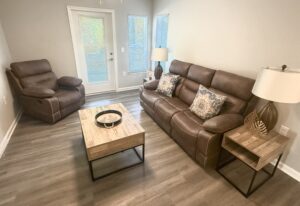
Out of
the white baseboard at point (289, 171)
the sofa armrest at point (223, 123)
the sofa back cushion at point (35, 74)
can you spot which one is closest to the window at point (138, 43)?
the sofa back cushion at point (35, 74)

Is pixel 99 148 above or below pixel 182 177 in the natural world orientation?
above

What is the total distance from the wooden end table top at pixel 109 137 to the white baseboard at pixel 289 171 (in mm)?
1823

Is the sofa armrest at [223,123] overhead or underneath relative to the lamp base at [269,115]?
underneath

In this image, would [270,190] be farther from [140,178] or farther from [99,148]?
[99,148]

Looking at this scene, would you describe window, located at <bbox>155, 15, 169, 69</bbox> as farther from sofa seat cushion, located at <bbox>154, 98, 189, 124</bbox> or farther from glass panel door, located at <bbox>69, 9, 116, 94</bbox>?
sofa seat cushion, located at <bbox>154, 98, 189, 124</bbox>

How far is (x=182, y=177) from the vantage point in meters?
1.99

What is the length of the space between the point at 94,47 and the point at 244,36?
320cm

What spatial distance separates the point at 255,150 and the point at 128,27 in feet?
12.7

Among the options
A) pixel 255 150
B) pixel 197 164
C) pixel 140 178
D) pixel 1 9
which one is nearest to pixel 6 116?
pixel 1 9

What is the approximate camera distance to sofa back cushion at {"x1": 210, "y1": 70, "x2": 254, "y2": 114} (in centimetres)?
215

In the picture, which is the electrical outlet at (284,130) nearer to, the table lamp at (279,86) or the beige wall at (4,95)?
the table lamp at (279,86)

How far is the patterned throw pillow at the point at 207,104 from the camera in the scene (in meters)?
2.26

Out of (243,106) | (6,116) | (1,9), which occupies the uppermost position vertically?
(1,9)

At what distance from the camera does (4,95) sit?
2699mm
